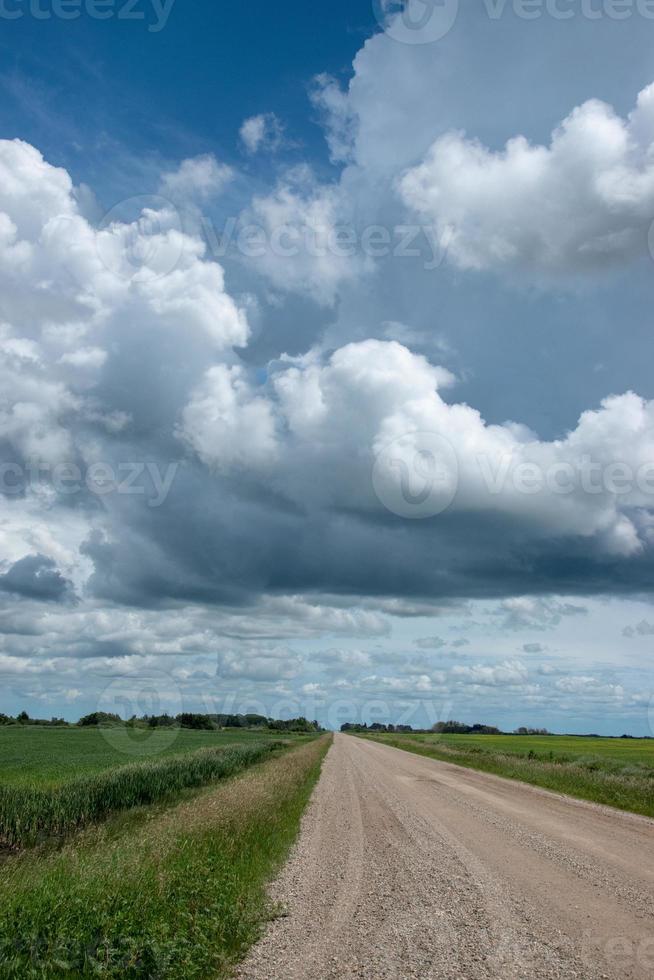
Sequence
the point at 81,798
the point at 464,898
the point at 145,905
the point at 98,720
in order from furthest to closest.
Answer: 1. the point at 98,720
2. the point at 81,798
3. the point at 464,898
4. the point at 145,905

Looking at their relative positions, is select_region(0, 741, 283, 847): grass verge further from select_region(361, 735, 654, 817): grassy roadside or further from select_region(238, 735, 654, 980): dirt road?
select_region(361, 735, 654, 817): grassy roadside

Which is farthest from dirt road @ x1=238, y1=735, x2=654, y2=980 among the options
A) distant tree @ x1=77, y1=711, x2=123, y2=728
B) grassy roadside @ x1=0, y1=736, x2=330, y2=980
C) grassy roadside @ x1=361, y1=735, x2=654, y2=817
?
distant tree @ x1=77, y1=711, x2=123, y2=728

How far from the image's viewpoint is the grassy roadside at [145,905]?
25.3ft

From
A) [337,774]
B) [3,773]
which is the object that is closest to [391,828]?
[337,774]

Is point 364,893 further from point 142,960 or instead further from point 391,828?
point 391,828

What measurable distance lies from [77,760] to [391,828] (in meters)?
35.6

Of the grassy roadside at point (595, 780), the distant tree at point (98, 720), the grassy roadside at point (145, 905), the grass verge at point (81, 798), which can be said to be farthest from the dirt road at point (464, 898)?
the distant tree at point (98, 720)

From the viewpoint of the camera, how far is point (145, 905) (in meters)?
9.33

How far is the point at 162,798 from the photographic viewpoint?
2959 cm

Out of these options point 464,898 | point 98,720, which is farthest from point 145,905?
point 98,720

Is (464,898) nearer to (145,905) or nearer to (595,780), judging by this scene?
(145,905)

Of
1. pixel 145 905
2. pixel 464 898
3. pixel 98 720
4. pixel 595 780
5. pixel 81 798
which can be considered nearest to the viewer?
pixel 145 905

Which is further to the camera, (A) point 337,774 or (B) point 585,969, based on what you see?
(A) point 337,774

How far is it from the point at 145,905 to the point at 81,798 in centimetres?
1819
